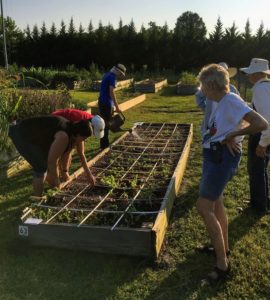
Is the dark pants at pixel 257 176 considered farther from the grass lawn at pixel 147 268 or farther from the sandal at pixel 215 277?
the sandal at pixel 215 277

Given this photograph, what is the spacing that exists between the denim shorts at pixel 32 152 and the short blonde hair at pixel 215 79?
205 cm

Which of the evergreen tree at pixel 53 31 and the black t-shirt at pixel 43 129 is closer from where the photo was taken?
the black t-shirt at pixel 43 129

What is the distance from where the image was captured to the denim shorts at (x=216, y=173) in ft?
9.82

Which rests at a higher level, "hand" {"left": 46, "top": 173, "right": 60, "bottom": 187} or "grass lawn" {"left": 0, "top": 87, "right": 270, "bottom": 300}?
"hand" {"left": 46, "top": 173, "right": 60, "bottom": 187}

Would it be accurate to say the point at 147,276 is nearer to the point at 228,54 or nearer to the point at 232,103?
the point at 232,103

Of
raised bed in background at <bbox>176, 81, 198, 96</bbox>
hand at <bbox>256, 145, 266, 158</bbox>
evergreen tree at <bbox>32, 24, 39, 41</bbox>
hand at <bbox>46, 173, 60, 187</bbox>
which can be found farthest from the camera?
evergreen tree at <bbox>32, 24, 39, 41</bbox>

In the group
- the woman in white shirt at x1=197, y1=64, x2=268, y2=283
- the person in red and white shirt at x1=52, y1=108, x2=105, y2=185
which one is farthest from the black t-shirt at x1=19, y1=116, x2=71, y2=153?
the woman in white shirt at x1=197, y1=64, x2=268, y2=283

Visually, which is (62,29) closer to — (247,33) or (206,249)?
(247,33)

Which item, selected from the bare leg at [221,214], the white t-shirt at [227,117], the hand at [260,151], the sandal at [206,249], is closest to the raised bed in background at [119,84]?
the hand at [260,151]

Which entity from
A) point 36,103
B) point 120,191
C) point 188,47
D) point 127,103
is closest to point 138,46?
point 188,47

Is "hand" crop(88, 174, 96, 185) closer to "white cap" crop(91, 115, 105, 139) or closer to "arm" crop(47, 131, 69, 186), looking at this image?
"arm" crop(47, 131, 69, 186)

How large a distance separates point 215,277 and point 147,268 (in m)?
0.56

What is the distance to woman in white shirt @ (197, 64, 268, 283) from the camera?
9.36 feet

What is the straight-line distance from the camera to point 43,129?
4160mm
